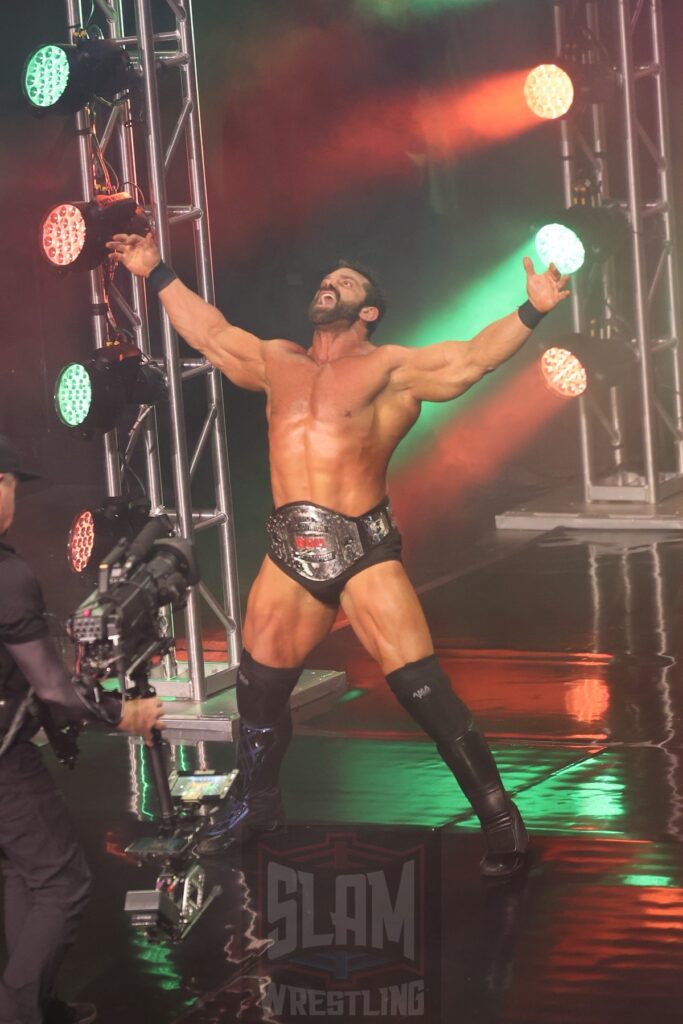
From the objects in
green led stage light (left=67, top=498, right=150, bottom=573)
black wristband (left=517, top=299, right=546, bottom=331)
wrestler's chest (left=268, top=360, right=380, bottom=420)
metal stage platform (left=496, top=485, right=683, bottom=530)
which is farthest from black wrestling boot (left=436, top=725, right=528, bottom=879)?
metal stage platform (left=496, top=485, right=683, bottom=530)

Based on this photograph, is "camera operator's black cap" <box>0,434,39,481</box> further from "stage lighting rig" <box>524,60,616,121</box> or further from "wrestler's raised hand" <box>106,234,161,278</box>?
"stage lighting rig" <box>524,60,616,121</box>

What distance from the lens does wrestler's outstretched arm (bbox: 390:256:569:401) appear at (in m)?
4.86

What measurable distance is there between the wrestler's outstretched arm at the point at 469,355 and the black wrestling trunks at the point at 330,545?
437 millimetres

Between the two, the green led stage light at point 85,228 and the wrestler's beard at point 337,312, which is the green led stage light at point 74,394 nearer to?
the green led stage light at point 85,228

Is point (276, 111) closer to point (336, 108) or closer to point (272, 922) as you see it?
point (336, 108)

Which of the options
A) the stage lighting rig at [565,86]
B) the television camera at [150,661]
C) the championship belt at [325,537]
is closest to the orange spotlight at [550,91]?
the stage lighting rig at [565,86]

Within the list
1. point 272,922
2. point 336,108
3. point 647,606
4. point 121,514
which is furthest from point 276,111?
point 272,922

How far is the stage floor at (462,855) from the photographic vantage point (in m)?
4.07

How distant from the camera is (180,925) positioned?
3777mm

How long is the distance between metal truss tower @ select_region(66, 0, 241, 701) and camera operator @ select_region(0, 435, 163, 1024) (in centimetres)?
275

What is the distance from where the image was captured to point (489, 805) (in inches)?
190

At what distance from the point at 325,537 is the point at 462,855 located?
1.13 meters

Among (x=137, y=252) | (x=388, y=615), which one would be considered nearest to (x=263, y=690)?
(x=388, y=615)

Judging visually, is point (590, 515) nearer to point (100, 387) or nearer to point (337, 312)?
point (100, 387)
